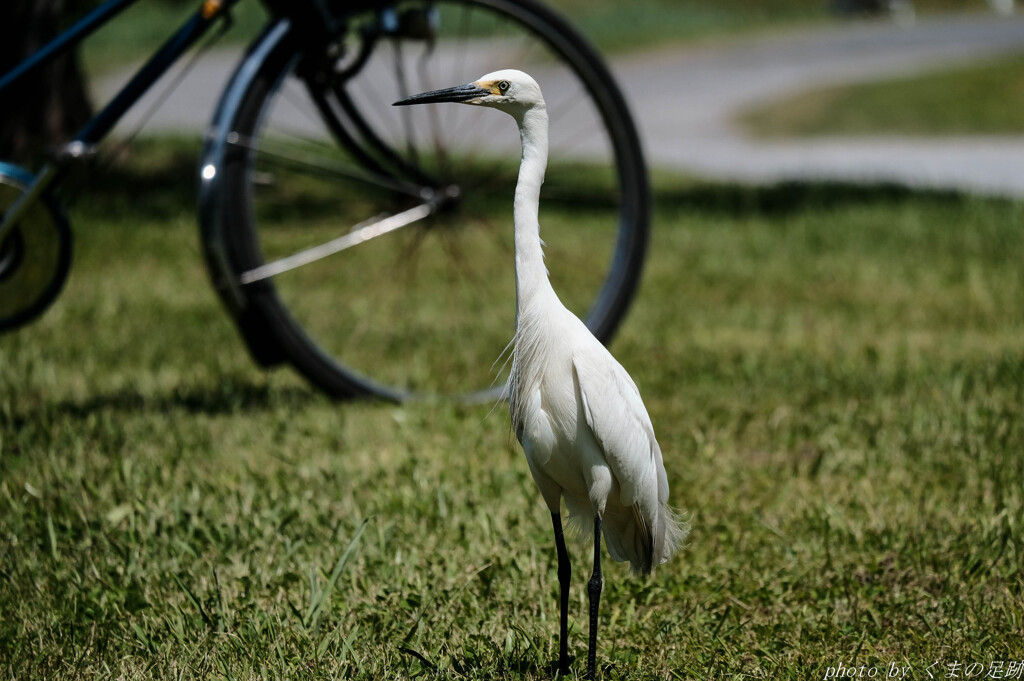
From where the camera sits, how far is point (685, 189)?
826cm

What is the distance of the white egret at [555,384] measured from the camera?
183cm

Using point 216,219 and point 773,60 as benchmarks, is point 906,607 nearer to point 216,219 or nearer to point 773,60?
point 216,219

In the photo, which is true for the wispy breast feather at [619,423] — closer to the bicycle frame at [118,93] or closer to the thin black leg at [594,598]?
the thin black leg at [594,598]

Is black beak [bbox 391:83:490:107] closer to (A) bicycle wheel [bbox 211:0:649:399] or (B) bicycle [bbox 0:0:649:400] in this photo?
(A) bicycle wheel [bbox 211:0:649:399]

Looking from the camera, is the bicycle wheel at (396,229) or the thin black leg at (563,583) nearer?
the thin black leg at (563,583)

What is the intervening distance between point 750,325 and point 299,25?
7.32ft

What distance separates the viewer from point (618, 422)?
1843mm

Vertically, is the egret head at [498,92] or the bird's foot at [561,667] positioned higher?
the egret head at [498,92]

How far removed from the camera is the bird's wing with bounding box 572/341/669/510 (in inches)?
71.7

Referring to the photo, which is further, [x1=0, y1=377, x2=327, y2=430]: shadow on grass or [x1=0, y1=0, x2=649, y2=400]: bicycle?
[x1=0, y1=377, x2=327, y2=430]: shadow on grass

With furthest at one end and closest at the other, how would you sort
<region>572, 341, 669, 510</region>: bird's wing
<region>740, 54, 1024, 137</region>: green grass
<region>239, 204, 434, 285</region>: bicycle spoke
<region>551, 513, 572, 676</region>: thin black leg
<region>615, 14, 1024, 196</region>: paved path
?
<region>740, 54, 1024, 137</region>: green grass → <region>615, 14, 1024, 196</region>: paved path → <region>239, 204, 434, 285</region>: bicycle spoke → <region>551, 513, 572, 676</region>: thin black leg → <region>572, 341, 669, 510</region>: bird's wing

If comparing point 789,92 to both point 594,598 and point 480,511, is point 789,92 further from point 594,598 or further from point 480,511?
point 594,598

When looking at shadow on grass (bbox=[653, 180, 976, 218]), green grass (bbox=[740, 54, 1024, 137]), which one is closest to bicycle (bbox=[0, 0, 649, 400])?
shadow on grass (bbox=[653, 180, 976, 218])

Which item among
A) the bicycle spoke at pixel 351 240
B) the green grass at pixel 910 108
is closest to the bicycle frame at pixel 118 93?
the bicycle spoke at pixel 351 240
